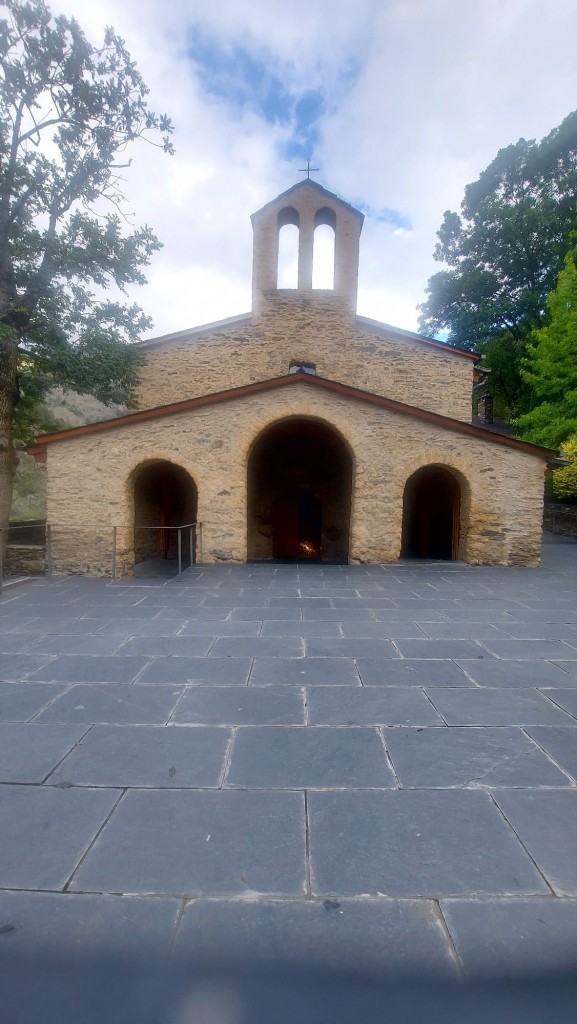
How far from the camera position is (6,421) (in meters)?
12.1

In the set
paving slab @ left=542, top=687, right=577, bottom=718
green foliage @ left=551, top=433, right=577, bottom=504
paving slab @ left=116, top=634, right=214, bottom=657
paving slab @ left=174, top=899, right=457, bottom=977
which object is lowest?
paving slab @ left=174, top=899, right=457, bottom=977

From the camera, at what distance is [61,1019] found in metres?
1.46

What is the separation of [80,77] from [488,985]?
17726 mm

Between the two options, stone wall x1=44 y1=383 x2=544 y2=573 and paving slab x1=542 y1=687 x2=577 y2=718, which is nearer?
paving slab x1=542 y1=687 x2=577 y2=718

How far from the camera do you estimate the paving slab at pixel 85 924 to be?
5.41ft

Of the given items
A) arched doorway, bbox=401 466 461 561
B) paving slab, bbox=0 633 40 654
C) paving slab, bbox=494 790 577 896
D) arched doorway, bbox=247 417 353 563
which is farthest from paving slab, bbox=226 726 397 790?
arched doorway, bbox=247 417 353 563

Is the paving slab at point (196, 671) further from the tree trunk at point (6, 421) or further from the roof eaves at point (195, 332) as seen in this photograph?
the roof eaves at point (195, 332)

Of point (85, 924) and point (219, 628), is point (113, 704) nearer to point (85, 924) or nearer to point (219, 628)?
point (85, 924)

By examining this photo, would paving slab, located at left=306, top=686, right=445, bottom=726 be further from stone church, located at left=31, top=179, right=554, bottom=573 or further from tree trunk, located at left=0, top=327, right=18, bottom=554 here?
tree trunk, located at left=0, top=327, right=18, bottom=554

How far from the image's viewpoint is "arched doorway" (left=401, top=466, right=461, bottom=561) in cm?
1385

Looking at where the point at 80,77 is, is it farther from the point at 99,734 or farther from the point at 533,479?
the point at 99,734

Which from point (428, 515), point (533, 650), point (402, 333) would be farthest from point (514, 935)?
point (402, 333)

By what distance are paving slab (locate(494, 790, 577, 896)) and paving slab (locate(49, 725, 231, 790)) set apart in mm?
1555

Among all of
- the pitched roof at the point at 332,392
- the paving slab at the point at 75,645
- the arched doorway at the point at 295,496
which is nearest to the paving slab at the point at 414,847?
the paving slab at the point at 75,645
